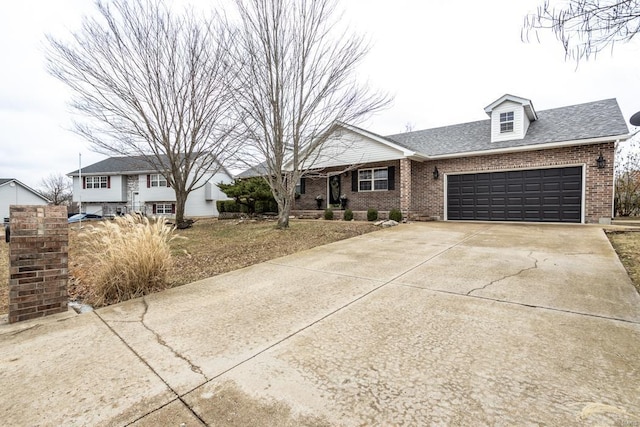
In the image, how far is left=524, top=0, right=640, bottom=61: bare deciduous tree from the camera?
239 centimetres

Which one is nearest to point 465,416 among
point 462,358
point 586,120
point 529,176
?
point 462,358

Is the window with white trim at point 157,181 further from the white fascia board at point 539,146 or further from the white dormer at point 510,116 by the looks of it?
the white dormer at point 510,116

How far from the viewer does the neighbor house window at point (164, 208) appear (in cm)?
2522

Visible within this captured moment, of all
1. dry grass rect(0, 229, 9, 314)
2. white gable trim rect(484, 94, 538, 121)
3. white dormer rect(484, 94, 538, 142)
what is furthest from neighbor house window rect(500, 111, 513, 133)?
dry grass rect(0, 229, 9, 314)

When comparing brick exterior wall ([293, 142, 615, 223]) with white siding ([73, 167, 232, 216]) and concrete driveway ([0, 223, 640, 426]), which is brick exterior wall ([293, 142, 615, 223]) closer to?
concrete driveway ([0, 223, 640, 426])

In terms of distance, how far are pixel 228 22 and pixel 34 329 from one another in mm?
9154

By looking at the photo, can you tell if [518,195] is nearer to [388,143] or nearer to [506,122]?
[506,122]

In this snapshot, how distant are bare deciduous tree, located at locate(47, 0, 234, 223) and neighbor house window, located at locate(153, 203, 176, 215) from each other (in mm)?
14750

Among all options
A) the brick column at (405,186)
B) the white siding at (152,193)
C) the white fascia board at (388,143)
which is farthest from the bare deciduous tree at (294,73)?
the white siding at (152,193)

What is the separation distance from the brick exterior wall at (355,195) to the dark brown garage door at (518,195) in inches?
93.5

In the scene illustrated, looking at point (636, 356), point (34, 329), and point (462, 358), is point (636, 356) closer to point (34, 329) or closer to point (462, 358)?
point (462, 358)

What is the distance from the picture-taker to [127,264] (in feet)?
12.6

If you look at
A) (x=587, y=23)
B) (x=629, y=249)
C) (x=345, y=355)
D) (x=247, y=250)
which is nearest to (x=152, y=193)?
(x=247, y=250)

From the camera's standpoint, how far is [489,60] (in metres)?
4.79
